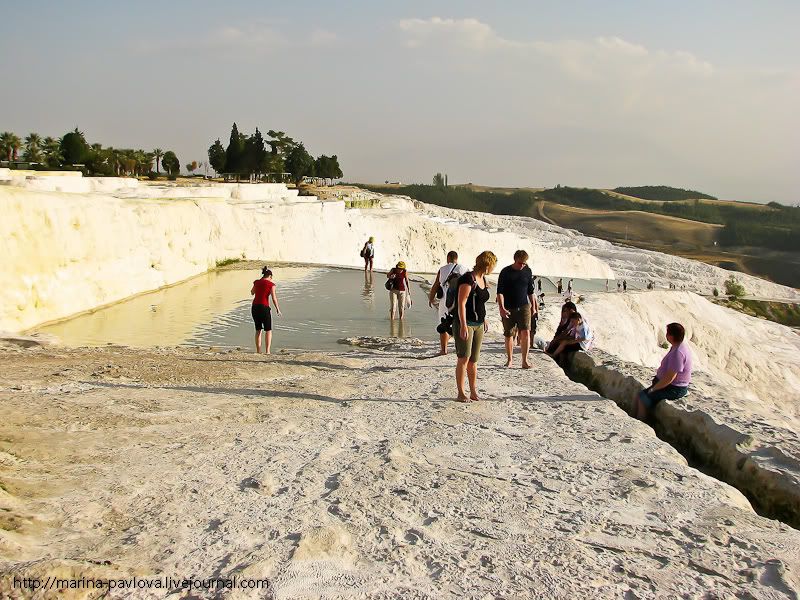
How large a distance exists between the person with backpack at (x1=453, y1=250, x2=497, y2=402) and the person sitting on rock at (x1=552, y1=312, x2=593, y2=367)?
3227 mm

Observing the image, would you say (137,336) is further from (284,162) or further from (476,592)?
(284,162)

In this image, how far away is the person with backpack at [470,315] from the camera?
21.8 ft

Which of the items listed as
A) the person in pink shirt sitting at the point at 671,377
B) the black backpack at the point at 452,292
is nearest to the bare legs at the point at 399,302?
the black backpack at the point at 452,292

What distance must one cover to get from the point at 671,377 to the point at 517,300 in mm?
2158

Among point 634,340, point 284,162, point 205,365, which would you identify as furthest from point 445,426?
point 284,162

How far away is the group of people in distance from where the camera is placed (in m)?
6.77

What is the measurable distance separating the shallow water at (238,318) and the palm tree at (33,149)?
35460mm

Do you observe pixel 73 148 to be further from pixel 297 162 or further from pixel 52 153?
pixel 297 162

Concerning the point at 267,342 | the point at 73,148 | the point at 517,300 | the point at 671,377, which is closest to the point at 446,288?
the point at 517,300

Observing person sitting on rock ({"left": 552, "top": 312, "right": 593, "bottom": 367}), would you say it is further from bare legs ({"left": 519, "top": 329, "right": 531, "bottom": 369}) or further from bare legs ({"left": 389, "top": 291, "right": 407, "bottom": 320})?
bare legs ({"left": 389, "top": 291, "right": 407, "bottom": 320})

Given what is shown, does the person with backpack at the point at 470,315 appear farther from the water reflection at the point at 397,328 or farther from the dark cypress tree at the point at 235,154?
the dark cypress tree at the point at 235,154

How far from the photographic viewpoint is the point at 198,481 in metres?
4.79

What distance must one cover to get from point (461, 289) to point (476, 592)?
350 cm

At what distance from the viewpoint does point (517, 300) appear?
8641mm
